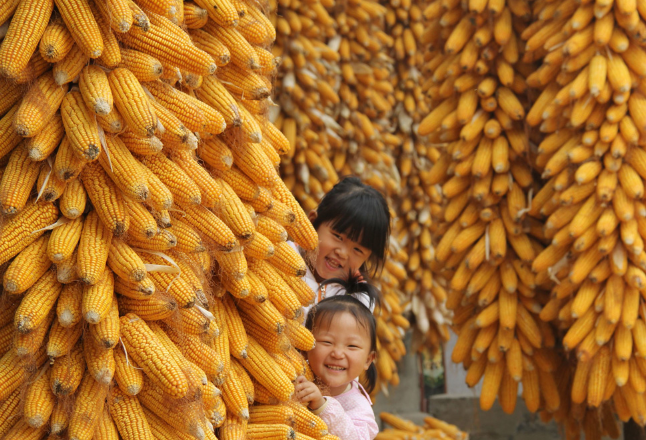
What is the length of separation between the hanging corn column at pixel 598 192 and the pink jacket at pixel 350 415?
67.1 inches

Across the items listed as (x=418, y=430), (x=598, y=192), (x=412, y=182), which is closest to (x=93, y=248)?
(x=598, y=192)

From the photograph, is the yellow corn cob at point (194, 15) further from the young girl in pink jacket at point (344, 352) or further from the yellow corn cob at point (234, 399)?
the young girl in pink jacket at point (344, 352)

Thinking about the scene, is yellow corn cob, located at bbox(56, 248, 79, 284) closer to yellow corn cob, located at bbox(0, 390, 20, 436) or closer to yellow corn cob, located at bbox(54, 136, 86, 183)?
yellow corn cob, located at bbox(54, 136, 86, 183)

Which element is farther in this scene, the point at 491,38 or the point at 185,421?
the point at 491,38

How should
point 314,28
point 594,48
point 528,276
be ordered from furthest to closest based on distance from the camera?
point 314,28
point 528,276
point 594,48

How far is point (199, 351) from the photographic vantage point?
193cm

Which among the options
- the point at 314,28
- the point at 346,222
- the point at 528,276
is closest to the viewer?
the point at 346,222

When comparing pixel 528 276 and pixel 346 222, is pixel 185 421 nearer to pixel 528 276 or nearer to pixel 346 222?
pixel 346 222

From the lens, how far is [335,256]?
128 inches

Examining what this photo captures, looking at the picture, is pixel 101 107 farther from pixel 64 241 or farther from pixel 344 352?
pixel 344 352

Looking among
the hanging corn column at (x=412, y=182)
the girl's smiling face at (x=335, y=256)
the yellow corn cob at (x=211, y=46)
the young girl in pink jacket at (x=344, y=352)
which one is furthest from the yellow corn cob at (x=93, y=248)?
the hanging corn column at (x=412, y=182)

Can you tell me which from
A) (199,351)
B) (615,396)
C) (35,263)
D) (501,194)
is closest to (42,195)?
(35,263)

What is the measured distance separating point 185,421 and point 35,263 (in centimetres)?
52

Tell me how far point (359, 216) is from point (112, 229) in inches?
63.9
